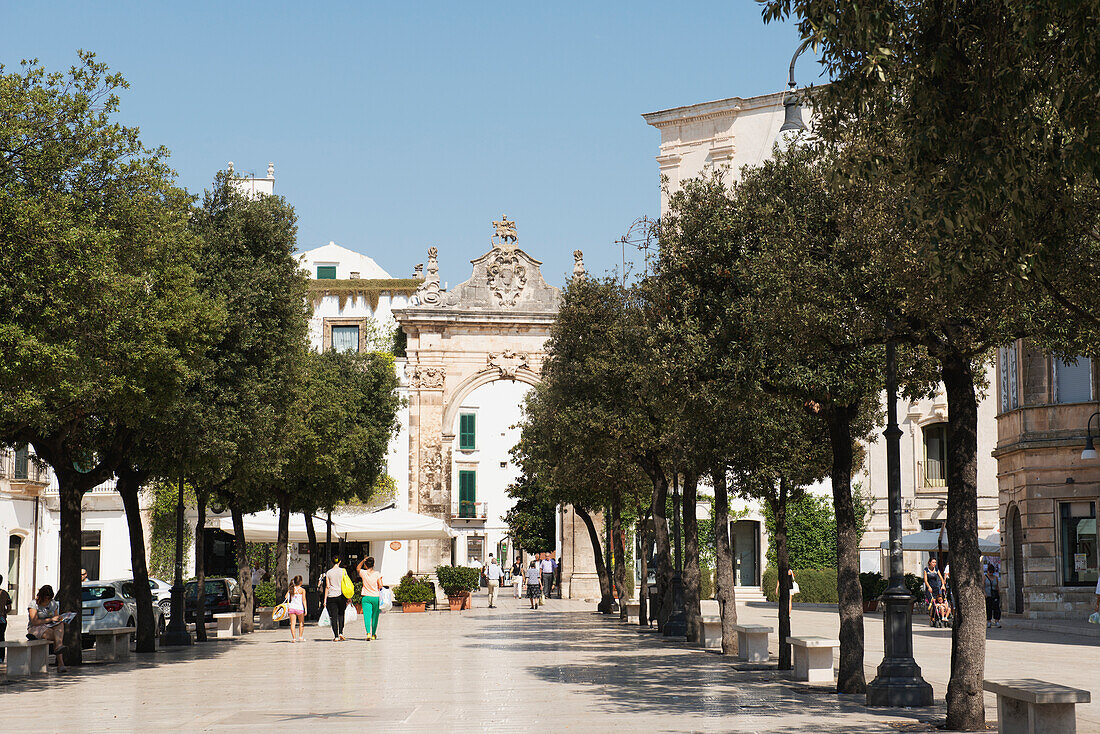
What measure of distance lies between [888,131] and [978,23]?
38.4 inches

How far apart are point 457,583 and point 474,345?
10.5 metres

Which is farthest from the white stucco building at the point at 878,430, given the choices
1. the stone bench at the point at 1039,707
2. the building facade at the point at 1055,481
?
the stone bench at the point at 1039,707

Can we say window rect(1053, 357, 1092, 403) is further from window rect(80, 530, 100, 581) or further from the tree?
window rect(80, 530, 100, 581)

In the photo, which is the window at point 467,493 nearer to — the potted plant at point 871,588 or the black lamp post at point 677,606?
the potted plant at point 871,588

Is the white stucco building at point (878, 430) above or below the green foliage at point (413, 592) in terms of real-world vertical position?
above

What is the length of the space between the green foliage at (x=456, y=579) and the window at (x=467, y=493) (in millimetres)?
23261

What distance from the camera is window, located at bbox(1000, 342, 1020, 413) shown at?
31.0 metres

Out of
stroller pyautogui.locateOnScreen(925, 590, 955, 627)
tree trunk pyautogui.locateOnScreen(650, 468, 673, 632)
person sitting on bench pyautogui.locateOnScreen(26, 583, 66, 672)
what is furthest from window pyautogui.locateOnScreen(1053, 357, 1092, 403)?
person sitting on bench pyautogui.locateOnScreen(26, 583, 66, 672)

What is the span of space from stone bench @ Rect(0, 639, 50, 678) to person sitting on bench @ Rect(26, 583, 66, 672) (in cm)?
38

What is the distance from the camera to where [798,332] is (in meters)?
12.5

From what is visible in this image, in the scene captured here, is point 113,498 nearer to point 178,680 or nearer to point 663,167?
point 663,167

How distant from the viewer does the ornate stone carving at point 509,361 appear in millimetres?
47312

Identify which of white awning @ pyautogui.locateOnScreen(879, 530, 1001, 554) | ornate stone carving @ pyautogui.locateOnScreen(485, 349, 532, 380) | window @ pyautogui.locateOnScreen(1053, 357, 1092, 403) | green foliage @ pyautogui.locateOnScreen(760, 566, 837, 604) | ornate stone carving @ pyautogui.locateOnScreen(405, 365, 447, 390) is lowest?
green foliage @ pyautogui.locateOnScreen(760, 566, 837, 604)

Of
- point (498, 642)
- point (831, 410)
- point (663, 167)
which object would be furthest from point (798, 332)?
point (663, 167)
